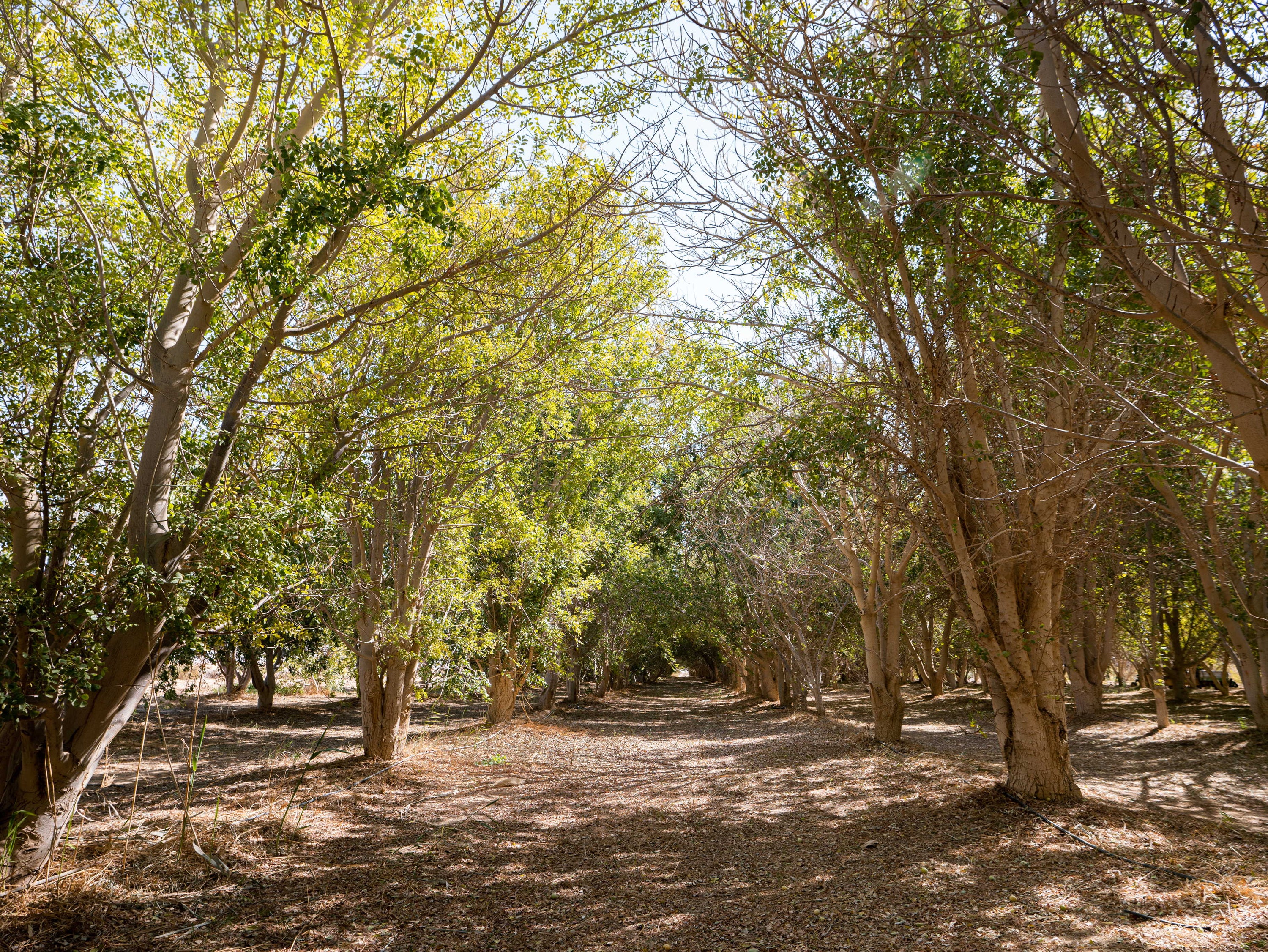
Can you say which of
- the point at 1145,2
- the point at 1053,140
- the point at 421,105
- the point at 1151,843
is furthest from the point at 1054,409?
the point at 421,105

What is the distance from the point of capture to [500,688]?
1812 cm

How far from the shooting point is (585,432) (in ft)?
46.9

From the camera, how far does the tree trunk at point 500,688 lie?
59.3ft

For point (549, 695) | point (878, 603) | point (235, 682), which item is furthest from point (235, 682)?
point (878, 603)

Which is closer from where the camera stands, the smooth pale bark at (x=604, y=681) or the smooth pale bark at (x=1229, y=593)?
the smooth pale bark at (x=1229, y=593)

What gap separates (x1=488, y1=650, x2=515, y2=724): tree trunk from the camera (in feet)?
59.3

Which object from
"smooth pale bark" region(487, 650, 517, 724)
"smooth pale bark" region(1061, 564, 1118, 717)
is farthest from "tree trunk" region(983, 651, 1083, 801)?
"smooth pale bark" region(487, 650, 517, 724)

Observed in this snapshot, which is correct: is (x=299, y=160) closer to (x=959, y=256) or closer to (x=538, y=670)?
(x=959, y=256)

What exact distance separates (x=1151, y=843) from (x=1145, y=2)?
6251 mm

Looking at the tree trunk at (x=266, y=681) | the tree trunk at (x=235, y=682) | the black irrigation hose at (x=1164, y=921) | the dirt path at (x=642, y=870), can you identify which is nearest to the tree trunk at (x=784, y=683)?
the dirt path at (x=642, y=870)

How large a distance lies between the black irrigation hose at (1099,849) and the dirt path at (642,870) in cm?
10

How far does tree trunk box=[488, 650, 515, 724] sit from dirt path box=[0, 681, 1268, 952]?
280 inches

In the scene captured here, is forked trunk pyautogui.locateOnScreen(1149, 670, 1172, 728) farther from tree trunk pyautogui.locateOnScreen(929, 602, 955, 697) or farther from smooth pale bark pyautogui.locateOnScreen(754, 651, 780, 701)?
smooth pale bark pyautogui.locateOnScreen(754, 651, 780, 701)

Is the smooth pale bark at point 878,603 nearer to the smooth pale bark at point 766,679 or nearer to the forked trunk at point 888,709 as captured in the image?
the forked trunk at point 888,709
